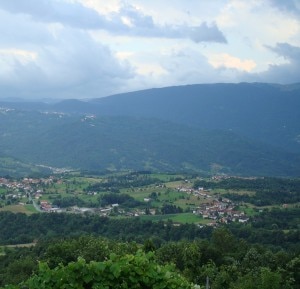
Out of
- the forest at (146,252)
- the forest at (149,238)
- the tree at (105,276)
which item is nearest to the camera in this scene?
the tree at (105,276)

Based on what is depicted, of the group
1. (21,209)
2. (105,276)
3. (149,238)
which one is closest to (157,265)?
(105,276)

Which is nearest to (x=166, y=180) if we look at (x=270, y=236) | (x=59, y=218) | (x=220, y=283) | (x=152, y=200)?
(x=152, y=200)

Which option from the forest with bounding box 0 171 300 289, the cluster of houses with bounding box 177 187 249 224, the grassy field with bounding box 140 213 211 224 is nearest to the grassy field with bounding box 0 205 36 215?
the forest with bounding box 0 171 300 289

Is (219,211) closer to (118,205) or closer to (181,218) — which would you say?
(181,218)

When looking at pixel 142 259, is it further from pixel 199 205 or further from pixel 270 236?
pixel 199 205

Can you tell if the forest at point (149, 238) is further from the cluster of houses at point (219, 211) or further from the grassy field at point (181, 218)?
the cluster of houses at point (219, 211)

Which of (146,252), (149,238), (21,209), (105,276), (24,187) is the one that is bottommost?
(24,187)

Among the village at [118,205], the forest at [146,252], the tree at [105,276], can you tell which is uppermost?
the tree at [105,276]

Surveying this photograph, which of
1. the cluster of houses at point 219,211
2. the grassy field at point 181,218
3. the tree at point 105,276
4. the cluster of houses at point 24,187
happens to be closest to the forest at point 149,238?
the tree at point 105,276
